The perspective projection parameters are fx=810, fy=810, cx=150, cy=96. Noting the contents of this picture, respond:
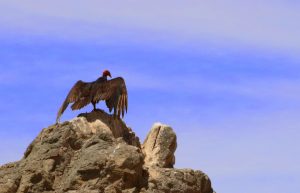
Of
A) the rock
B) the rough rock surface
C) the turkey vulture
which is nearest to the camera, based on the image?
the rough rock surface

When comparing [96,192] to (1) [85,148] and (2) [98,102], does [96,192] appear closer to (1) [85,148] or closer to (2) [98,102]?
(1) [85,148]

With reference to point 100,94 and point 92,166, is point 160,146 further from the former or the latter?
point 92,166

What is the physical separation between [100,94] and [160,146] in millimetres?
2080

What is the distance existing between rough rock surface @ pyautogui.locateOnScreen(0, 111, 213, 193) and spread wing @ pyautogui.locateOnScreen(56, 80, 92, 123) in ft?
2.25

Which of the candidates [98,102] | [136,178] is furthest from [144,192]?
[98,102]

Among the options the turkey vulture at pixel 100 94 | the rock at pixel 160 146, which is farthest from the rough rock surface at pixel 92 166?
the turkey vulture at pixel 100 94

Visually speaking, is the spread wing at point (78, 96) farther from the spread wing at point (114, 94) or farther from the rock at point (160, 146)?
the rock at point (160, 146)

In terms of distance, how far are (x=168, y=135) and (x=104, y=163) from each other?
10.6 feet

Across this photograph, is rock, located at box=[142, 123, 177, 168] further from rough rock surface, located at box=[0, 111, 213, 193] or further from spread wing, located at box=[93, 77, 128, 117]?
spread wing, located at box=[93, 77, 128, 117]

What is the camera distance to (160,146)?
21.0 metres

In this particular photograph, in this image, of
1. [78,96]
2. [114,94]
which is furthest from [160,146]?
[78,96]

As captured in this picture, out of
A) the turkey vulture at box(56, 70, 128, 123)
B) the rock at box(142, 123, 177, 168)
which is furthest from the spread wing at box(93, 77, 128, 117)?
the rock at box(142, 123, 177, 168)

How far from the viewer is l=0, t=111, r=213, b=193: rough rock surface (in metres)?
18.3

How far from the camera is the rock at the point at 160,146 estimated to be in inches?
818
